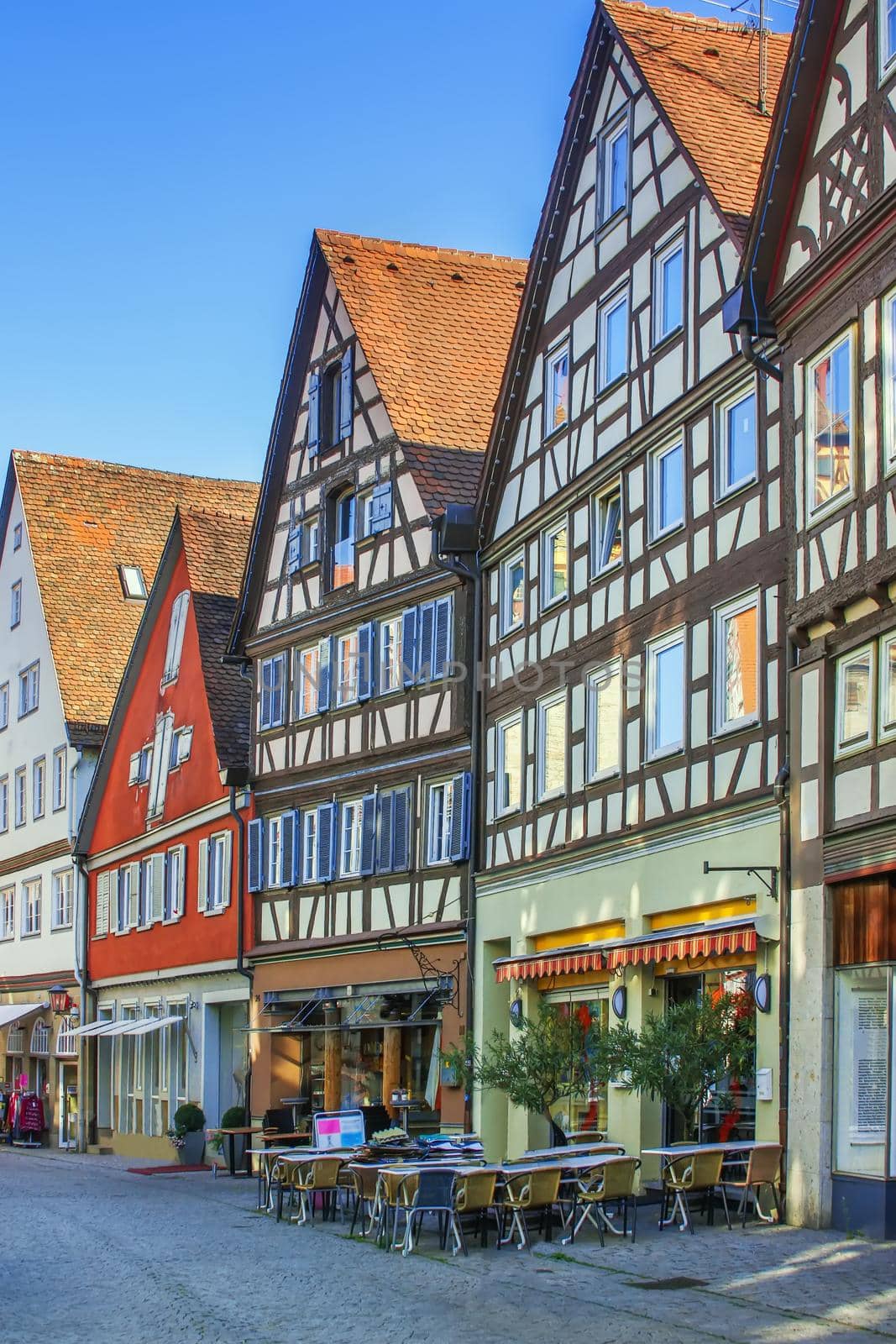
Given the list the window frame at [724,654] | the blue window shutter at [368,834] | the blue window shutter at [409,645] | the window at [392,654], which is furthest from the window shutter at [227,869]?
the window frame at [724,654]

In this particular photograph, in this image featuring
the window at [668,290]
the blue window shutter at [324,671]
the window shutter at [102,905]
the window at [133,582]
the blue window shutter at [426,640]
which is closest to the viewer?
the window at [668,290]

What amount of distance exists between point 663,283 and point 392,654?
9370mm

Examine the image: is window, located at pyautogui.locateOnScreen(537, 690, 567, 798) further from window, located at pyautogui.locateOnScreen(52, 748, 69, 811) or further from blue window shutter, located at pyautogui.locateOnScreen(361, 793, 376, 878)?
window, located at pyautogui.locateOnScreen(52, 748, 69, 811)

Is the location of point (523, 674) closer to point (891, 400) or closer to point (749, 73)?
point (749, 73)

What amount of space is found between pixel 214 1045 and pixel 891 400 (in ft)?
73.7

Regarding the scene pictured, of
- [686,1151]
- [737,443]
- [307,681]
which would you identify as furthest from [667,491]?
[307,681]

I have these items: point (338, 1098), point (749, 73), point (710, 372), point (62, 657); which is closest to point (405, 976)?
point (338, 1098)

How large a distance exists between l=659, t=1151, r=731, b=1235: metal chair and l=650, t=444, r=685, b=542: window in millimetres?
7338

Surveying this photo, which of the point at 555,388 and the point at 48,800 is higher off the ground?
the point at 555,388

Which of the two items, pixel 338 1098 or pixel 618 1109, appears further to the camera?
pixel 338 1098

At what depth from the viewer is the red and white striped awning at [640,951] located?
2000 cm

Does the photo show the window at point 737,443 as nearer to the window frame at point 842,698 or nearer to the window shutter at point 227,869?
the window frame at point 842,698

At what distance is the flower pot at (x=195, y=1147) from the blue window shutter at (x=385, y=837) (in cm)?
735

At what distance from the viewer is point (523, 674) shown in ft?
88.7
